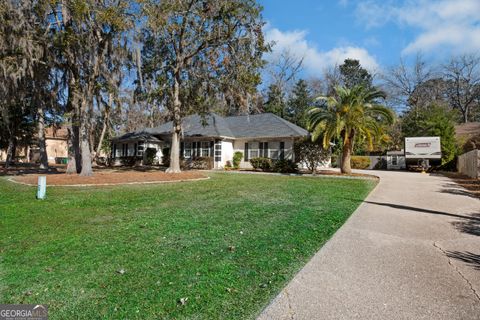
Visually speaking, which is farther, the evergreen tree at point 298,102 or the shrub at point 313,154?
the evergreen tree at point 298,102

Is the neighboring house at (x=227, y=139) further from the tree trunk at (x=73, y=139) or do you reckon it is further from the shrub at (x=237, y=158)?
the tree trunk at (x=73, y=139)

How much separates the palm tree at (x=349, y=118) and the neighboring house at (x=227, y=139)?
3.47 meters

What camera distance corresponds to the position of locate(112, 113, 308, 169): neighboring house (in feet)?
77.7

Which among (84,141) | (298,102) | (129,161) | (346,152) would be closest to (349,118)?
(346,152)

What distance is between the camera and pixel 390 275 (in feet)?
11.6

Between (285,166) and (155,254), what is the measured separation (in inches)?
717

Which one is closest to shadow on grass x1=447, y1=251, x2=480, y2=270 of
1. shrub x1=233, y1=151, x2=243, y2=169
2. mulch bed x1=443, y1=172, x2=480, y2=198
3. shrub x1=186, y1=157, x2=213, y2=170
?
mulch bed x1=443, y1=172, x2=480, y2=198

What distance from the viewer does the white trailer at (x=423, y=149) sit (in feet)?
83.0

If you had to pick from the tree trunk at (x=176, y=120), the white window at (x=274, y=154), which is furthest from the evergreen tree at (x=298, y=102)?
→ the tree trunk at (x=176, y=120)

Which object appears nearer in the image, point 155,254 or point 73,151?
point 155,254

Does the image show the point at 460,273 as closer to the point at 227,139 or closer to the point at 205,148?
the point at 227,139

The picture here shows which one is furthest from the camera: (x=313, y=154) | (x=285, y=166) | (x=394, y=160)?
(x=394, y=160)

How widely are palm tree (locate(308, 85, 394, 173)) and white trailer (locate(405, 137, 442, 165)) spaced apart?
32.6ft

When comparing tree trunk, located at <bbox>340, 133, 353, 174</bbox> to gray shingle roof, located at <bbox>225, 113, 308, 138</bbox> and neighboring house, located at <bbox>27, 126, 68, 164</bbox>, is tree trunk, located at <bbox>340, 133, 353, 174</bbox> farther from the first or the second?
neighboring house, located at <bbox>27, 126, 68, 164</bbox>
